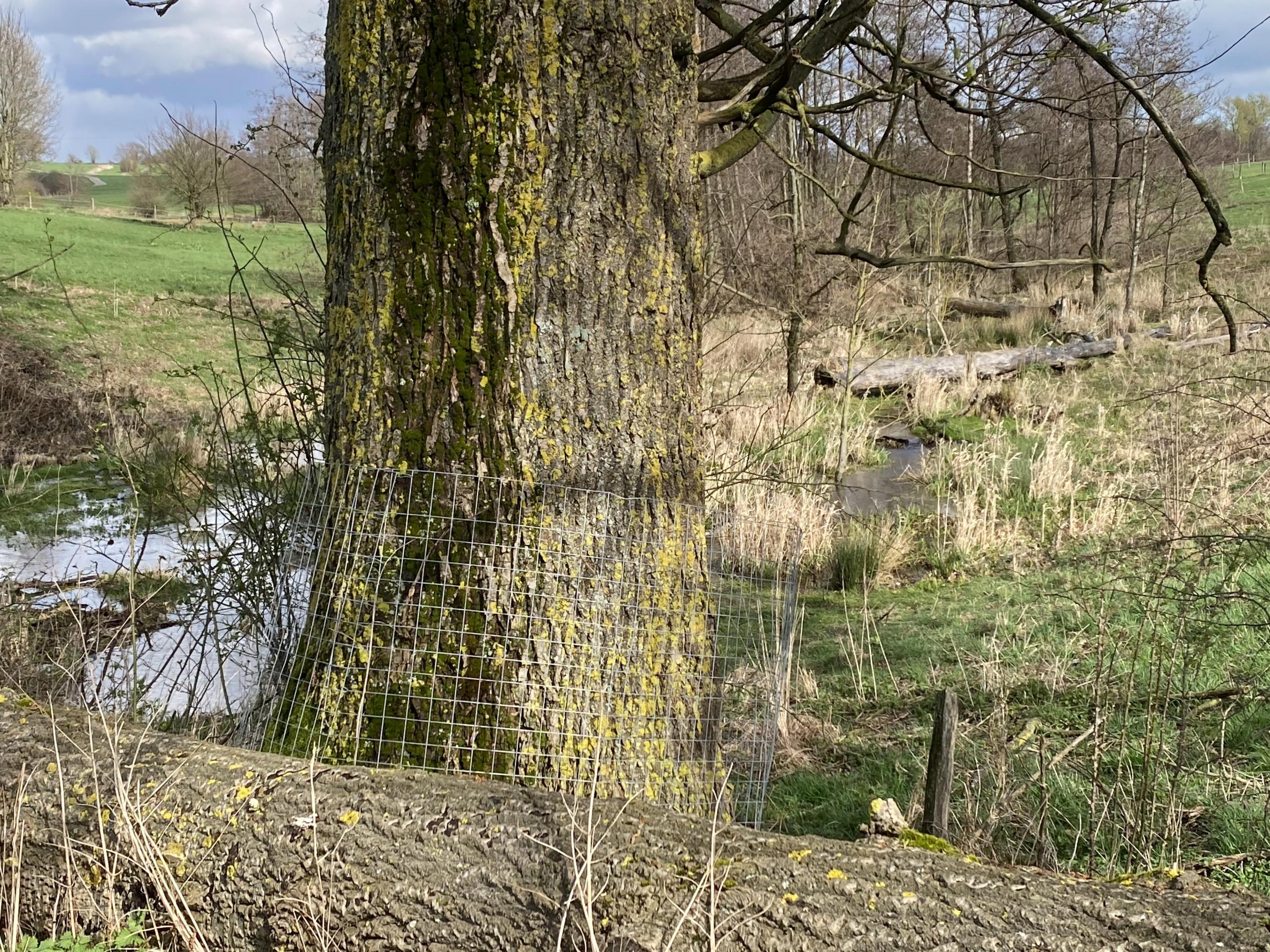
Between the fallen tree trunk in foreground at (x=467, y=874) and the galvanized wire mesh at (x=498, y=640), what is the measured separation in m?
0.40

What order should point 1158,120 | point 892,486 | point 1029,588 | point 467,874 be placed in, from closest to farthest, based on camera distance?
point 467,874
point 1158,120
point 1029,588
point 892,486

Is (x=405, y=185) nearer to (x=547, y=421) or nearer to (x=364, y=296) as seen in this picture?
(x=364, y=296)

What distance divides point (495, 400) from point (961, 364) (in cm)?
1188

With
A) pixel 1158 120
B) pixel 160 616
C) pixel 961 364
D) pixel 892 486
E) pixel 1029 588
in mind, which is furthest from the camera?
pixel 961 364

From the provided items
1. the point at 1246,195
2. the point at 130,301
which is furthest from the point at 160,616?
the point at 1246,195

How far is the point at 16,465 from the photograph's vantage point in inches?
389

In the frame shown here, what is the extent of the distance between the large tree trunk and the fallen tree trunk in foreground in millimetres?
434

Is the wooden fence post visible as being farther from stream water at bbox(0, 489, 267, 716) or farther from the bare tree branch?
stream water at bbox(0, 489, 267, 716)

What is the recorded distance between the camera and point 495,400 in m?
2.35

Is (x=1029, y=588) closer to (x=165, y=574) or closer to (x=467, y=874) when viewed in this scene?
(x=467, y=874)

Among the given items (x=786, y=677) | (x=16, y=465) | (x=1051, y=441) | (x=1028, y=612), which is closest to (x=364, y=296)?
(x=786, y=677)

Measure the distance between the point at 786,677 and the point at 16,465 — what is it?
9.08 meters

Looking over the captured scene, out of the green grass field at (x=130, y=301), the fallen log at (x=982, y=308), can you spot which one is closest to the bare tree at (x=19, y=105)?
the green grass field at (x=130, y=301)

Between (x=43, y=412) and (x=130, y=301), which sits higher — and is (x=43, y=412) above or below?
below
